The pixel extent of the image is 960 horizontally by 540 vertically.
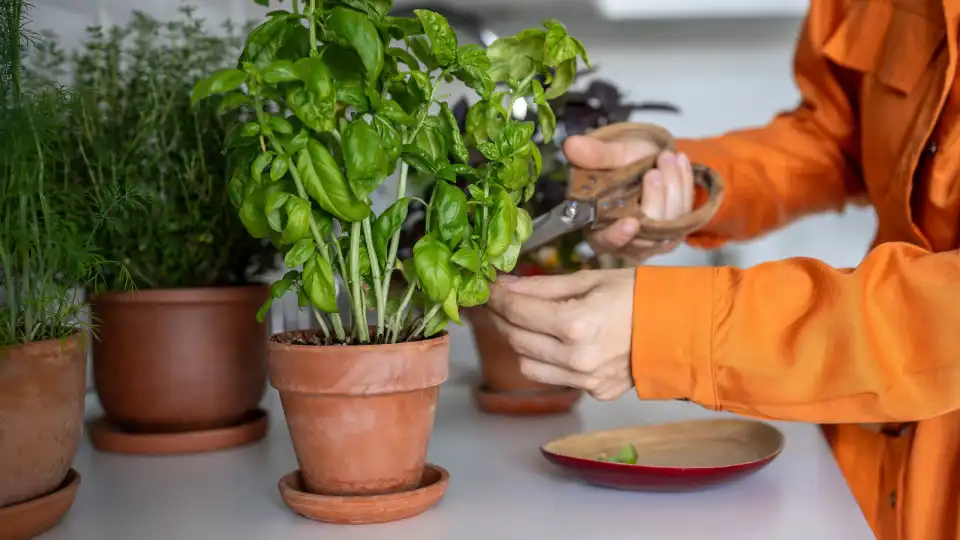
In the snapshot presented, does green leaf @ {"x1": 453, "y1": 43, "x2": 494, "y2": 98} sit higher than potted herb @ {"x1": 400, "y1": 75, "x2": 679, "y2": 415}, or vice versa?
green leaf @ {"x1": 453, "y1": 43, "x2": 494, "y2": 98}

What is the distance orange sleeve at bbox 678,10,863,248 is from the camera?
1.10 meters

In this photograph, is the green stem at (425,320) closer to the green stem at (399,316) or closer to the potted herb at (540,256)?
the green stem at (399,316)

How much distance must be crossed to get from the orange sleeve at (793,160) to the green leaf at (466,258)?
1.80 feet

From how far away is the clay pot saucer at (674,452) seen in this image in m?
0.72

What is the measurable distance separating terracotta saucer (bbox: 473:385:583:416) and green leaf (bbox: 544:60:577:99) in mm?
441

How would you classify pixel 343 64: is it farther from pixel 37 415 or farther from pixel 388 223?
pixel 37 415

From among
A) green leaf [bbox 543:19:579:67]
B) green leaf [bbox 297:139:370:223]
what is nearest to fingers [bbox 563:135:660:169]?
green leaf [bbox 543:19:579:67]

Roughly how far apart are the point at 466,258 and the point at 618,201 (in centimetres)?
40

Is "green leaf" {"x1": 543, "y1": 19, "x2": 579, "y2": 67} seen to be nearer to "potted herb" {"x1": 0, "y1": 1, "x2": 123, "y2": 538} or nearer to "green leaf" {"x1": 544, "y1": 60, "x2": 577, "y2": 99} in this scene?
"green leaf" {"x1": 544, "y1": 60, "x2": 577, "y2": 99}

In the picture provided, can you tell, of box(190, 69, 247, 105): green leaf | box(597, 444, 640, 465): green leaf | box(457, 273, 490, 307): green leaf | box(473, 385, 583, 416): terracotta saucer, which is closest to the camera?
box(190, 69, 247, 105): green leaf

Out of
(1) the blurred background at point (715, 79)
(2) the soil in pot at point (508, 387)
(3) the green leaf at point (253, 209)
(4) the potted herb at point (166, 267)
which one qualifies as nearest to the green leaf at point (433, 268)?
(3) the green leaf at point (253, 209)

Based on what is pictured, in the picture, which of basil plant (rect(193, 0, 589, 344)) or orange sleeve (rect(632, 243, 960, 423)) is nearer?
basil plant (rect(193, 0, 589, 344))

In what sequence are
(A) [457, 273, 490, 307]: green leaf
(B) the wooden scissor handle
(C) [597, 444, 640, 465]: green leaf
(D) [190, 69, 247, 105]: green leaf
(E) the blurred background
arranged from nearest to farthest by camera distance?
(D) [190, 69, 247, 105]: green leaf
(A) [457, 273, 490, 307]: green leaf
(C) [597, 444, 640, 465]: green leaf
(B) the wooden scissor handle
(E) the blurred background

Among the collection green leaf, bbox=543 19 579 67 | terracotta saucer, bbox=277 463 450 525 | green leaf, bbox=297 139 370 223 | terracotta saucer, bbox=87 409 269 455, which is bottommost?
terracotta saucer, bbox=87 409 269 455
